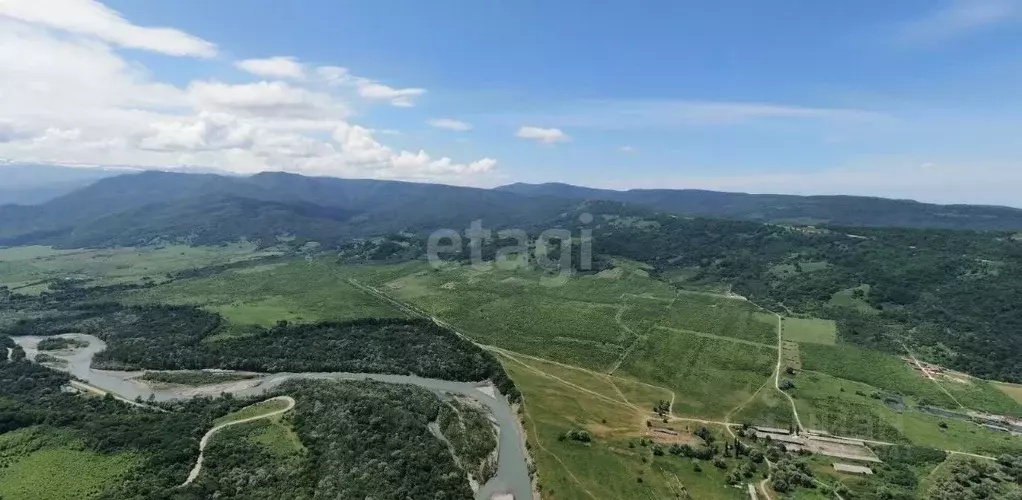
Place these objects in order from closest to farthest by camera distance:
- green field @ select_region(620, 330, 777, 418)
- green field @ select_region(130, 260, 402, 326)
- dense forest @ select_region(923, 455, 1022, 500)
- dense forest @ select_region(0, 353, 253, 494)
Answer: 1. dense forest @ select_region(0, 353, 253, 494)
2. dense forest @ select_region(923, 455, 1022, 500)
3. green field @ select_region(620, 330, 777, 418)
4. green field @ select_region(130, 260, 402, 326)

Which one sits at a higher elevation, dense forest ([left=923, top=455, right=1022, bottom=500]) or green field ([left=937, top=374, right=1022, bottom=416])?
green field ([left=937, top=374, right=1022, bottom=416])

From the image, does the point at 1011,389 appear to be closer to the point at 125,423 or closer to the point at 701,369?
the point at 701,369

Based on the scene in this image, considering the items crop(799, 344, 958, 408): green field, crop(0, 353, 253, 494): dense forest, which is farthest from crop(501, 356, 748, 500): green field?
crop(0, 353, 253, 494): dense forest

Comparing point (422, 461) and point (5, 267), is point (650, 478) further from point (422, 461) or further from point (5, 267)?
point (5, 267)

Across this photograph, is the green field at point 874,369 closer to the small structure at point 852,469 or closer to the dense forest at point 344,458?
the small structure at point 852,469

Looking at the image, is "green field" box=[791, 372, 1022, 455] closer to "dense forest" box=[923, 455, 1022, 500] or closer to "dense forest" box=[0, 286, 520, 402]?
"dense forest" box=[923, 455, 1022, 500]

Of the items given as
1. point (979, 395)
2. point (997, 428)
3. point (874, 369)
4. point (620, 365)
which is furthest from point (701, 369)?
point (979, 395)
